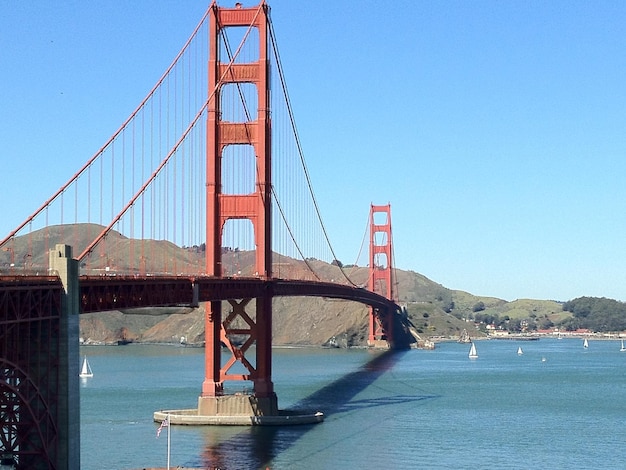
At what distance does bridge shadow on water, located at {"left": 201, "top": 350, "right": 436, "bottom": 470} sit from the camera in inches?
1793

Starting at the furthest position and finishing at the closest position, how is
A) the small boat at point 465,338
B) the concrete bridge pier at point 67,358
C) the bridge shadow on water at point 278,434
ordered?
the small boat at point 465,338 → the bridge shadow on water at point 278,434 → the concrete bridge pier at point 67,358

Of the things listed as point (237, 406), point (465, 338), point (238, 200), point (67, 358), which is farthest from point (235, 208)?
point (465, 338)

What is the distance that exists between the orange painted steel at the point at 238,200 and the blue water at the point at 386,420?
375 cm

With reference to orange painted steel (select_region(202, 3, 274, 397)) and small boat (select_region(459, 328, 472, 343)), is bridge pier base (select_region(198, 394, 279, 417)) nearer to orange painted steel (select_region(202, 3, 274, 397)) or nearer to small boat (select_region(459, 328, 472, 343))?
orange painted steel (select_region(202, 3, 274, 397))

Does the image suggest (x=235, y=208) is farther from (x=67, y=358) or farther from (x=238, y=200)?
(x=67, y=358)

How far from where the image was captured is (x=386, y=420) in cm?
6078

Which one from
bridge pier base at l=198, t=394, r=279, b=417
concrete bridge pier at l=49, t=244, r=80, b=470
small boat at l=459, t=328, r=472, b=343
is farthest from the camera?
small boat at l=459, t=328, r=472, b=343

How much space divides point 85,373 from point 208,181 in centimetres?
4339

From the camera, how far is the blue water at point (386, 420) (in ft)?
154

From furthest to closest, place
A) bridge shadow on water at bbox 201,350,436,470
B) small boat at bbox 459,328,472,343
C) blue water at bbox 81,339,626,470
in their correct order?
small boat at bbox 459,328,472,343 < blue water at bbox 81,339,626,470 < bridge shadow on water at bbox 201,350,436,470

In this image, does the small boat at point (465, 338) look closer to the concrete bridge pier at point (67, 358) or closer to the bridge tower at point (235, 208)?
the bridge tower at point (235, 208)

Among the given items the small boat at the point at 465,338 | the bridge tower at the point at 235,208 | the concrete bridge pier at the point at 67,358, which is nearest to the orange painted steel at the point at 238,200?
the bridge tower at the point at 235,208

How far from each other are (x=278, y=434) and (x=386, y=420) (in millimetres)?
8978

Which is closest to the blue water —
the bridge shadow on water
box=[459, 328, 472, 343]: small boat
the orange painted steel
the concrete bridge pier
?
the bridge shadow on water
